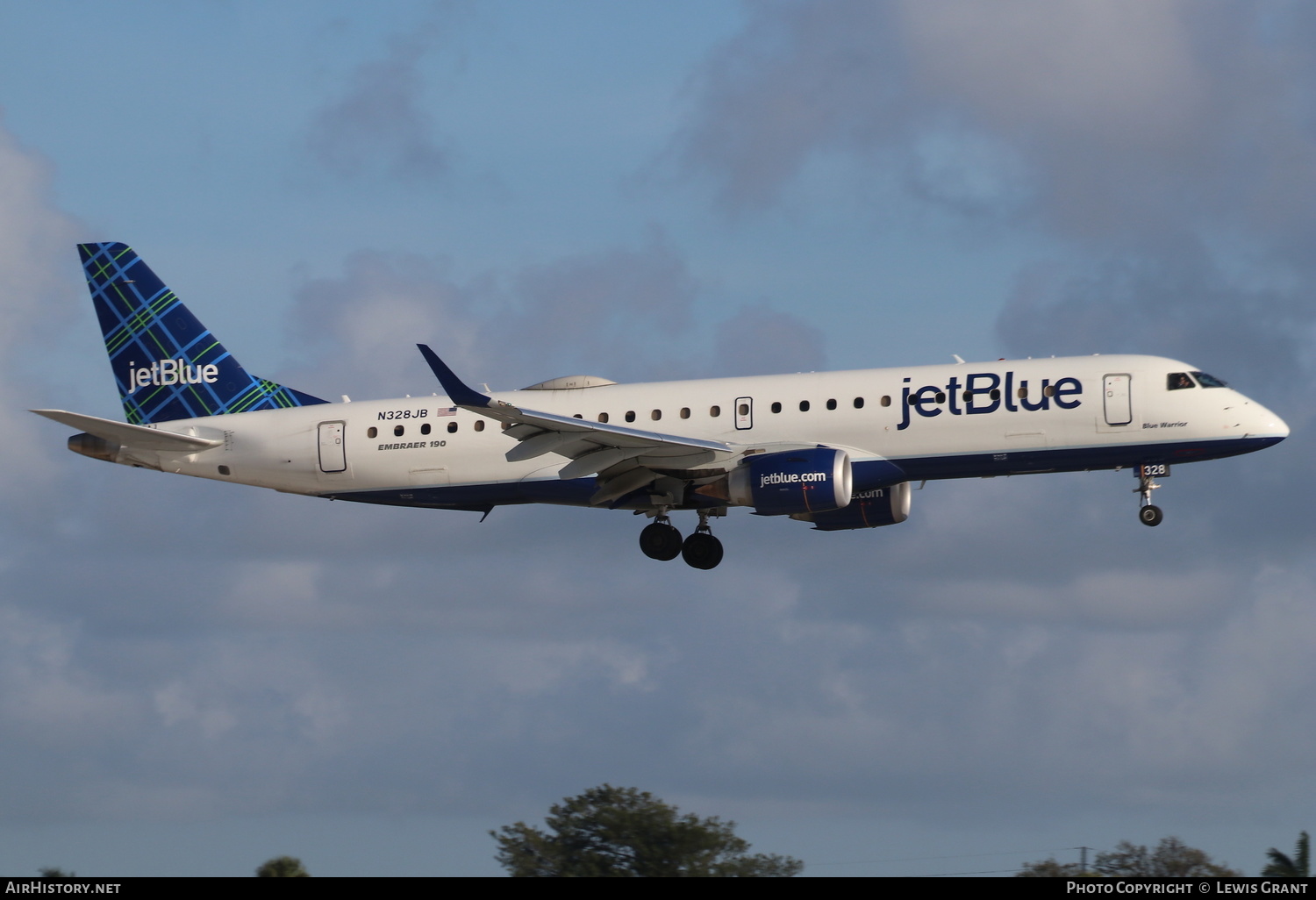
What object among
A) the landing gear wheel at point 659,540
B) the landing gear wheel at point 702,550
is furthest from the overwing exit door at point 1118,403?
the landing gear wheel at point 659,540

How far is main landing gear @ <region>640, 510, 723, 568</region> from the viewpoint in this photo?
45.7 metres

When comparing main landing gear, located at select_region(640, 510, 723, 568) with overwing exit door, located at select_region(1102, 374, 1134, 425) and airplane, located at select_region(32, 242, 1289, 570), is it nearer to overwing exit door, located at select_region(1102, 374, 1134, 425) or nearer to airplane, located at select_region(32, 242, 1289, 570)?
airplane, located at select_region(32, 242, 1289, 570)

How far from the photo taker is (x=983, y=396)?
1652 inches

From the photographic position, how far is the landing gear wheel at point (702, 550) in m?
45.9

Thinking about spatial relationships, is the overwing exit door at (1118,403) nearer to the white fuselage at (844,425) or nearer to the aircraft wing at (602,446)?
the white fuselage at (844,425)

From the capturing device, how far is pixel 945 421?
41969mm

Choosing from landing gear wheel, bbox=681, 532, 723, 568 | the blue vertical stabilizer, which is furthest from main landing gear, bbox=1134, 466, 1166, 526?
the blue vertical stabilizer

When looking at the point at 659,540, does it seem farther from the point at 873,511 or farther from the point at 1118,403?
the point at 1118,403

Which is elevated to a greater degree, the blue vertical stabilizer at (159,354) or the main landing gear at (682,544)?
the blue vertical stabilizer at (159,354)

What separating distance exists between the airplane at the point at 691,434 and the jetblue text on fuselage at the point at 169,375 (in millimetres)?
54

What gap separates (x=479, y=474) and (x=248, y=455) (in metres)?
6.94

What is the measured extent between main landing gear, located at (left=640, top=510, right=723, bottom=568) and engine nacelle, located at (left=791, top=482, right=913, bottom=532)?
2.57 meters

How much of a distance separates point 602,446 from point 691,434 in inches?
107

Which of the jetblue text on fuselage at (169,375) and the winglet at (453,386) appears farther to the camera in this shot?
the jetblue text on fuselage at (169,375)
